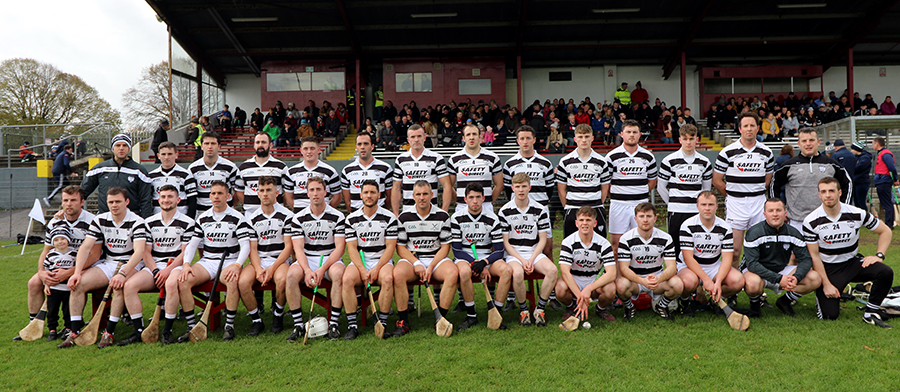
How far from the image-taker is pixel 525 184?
17.2ft

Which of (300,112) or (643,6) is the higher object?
(643,6)

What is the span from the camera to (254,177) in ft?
20.0

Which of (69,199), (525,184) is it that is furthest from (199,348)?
(525,184)

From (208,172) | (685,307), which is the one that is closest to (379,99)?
(208,172)

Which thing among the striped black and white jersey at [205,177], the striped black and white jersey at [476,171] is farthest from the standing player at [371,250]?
the striped black and white jersey at [205,177]

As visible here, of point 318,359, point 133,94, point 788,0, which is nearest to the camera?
point 318,359

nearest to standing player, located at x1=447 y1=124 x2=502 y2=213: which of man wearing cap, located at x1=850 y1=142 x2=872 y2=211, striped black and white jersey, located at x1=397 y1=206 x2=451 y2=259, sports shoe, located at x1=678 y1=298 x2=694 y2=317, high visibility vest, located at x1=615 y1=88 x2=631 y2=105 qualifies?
striped black and white jersey, located at x1=397 y1=206 x2=451 y2=259

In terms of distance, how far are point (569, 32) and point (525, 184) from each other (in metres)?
16.0

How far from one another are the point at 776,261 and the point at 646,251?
127 cm

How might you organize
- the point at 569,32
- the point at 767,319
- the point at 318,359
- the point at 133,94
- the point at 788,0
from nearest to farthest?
the point at 318,359, the point at 767,319, the point at 788,0, the point at 569,32, the point at 133,94

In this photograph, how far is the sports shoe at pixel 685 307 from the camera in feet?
16.7

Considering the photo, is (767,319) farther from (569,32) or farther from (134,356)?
(569,32)

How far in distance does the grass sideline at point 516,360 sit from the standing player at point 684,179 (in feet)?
3.57

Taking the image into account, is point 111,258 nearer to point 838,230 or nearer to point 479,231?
point 479,231
